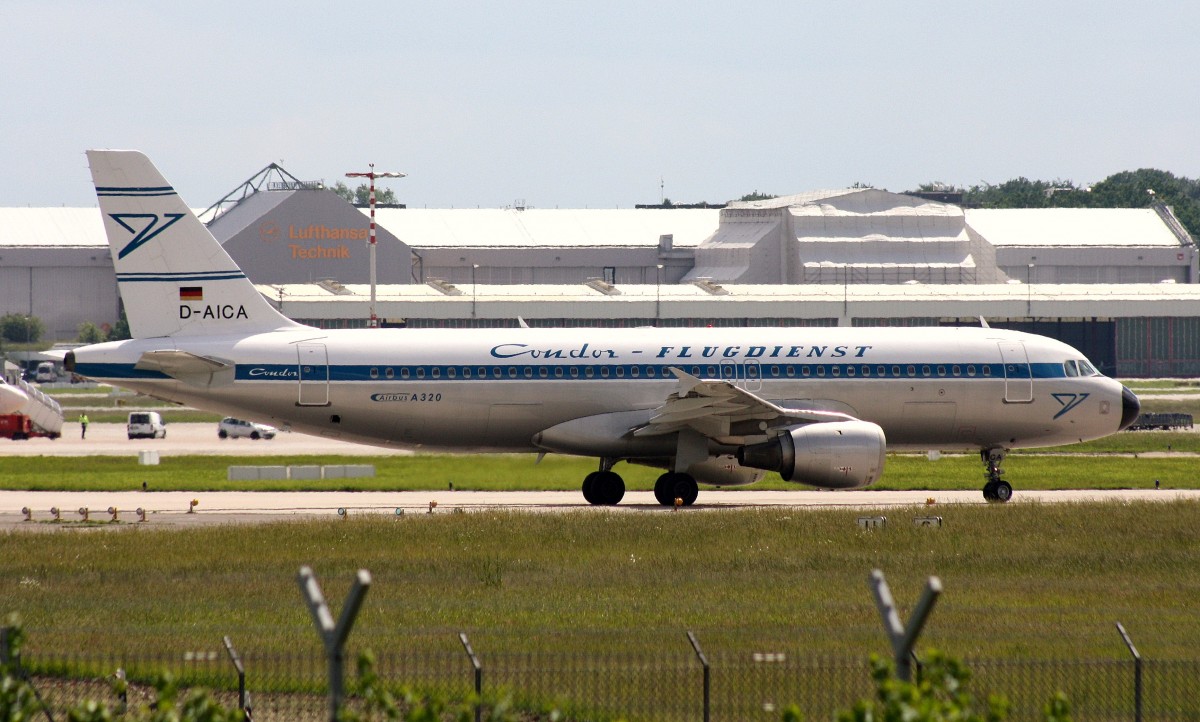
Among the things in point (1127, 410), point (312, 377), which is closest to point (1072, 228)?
point (1127, 410)

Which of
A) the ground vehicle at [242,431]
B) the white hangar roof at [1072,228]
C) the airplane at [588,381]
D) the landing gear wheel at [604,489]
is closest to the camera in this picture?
the airplane at [588,381]

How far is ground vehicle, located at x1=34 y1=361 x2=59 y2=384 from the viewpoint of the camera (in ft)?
434

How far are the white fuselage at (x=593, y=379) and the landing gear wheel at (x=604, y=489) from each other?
1808 millimetres

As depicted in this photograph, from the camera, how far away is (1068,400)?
38.1 meters

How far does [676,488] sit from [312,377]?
335 inches

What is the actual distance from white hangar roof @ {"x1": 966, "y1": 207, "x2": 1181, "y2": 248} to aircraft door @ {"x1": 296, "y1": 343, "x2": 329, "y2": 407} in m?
114

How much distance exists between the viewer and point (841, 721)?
9.62 m

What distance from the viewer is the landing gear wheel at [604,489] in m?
37.1

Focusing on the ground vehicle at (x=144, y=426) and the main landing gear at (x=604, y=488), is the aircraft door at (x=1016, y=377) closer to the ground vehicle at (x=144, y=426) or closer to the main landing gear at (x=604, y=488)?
the main landing gear at (x=604, y=488)

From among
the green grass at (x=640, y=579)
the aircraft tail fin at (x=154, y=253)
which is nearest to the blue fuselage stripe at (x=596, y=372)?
the aircraft tail fin at (x=154, y=253)

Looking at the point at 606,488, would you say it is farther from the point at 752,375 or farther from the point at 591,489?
the point at 752,375

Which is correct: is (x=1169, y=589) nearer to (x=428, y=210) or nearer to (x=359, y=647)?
(x=359, y=647)

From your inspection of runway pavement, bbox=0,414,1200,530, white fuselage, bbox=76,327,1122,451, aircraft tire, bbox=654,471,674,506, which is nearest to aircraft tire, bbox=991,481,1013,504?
runway pavement, bbox=0,414,1200,530

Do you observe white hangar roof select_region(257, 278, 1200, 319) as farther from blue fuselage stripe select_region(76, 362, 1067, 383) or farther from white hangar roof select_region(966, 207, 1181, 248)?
blue fuselage stripe select_region(76, 362, 1067, 383)
